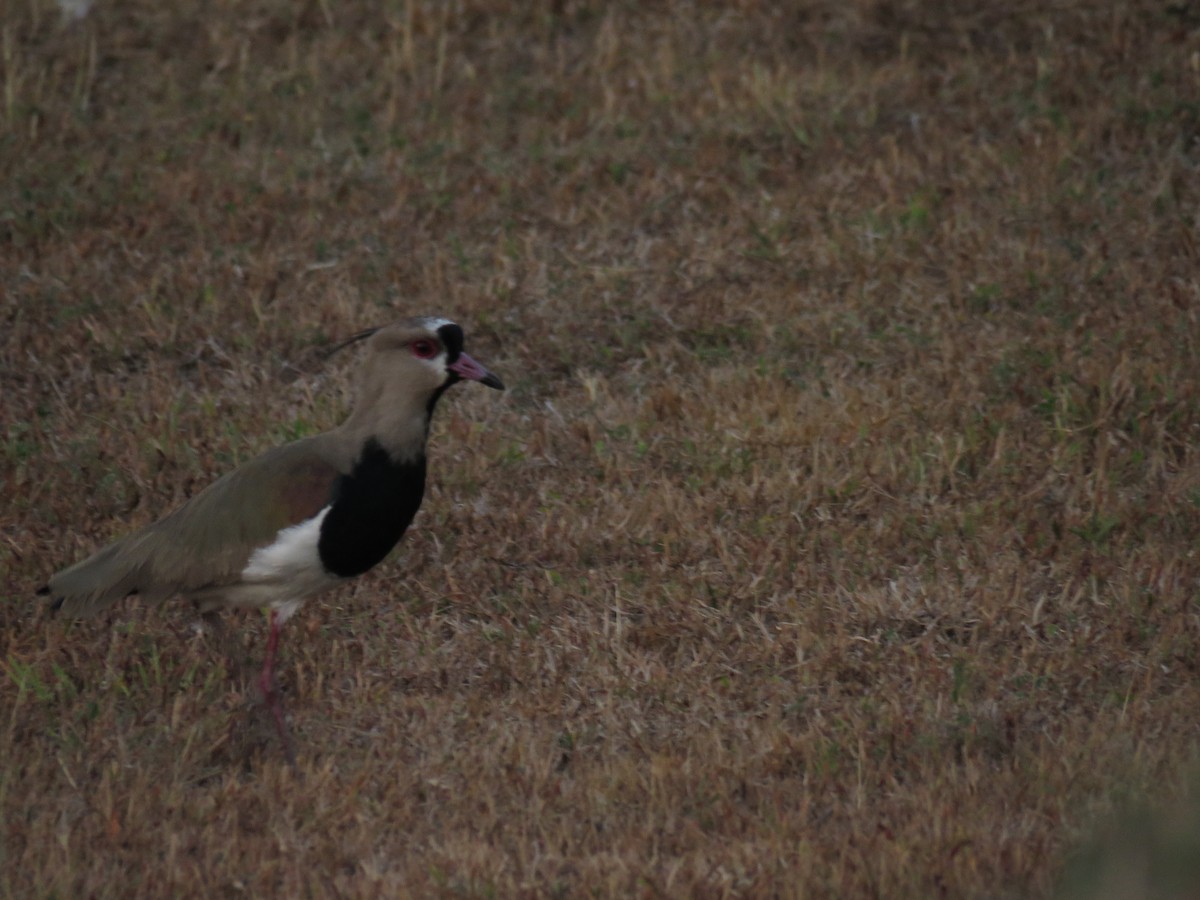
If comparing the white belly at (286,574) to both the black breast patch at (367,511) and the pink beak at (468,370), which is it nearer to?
the black breast patch at (367,511)

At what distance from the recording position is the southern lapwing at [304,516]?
538 cm

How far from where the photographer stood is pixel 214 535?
5.55m

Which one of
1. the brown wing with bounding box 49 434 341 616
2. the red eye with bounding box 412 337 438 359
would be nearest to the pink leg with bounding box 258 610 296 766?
the brown wing with bounding box 49 434 341 616

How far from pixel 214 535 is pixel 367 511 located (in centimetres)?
58

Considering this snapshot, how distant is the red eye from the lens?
5.58 m

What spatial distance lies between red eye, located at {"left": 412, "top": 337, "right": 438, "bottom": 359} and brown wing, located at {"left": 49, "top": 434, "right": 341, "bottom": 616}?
44 cm

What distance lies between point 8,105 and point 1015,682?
7.17 m

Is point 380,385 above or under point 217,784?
above

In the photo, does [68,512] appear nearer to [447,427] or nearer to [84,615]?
[84,615]

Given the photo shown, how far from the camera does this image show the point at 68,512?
6637mm

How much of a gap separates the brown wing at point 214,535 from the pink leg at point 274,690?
23 cm

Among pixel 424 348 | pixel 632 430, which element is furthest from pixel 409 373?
pixel 632 430

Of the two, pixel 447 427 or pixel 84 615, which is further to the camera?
pixel 447 427

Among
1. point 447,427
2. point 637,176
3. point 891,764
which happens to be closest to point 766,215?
point 637,176
